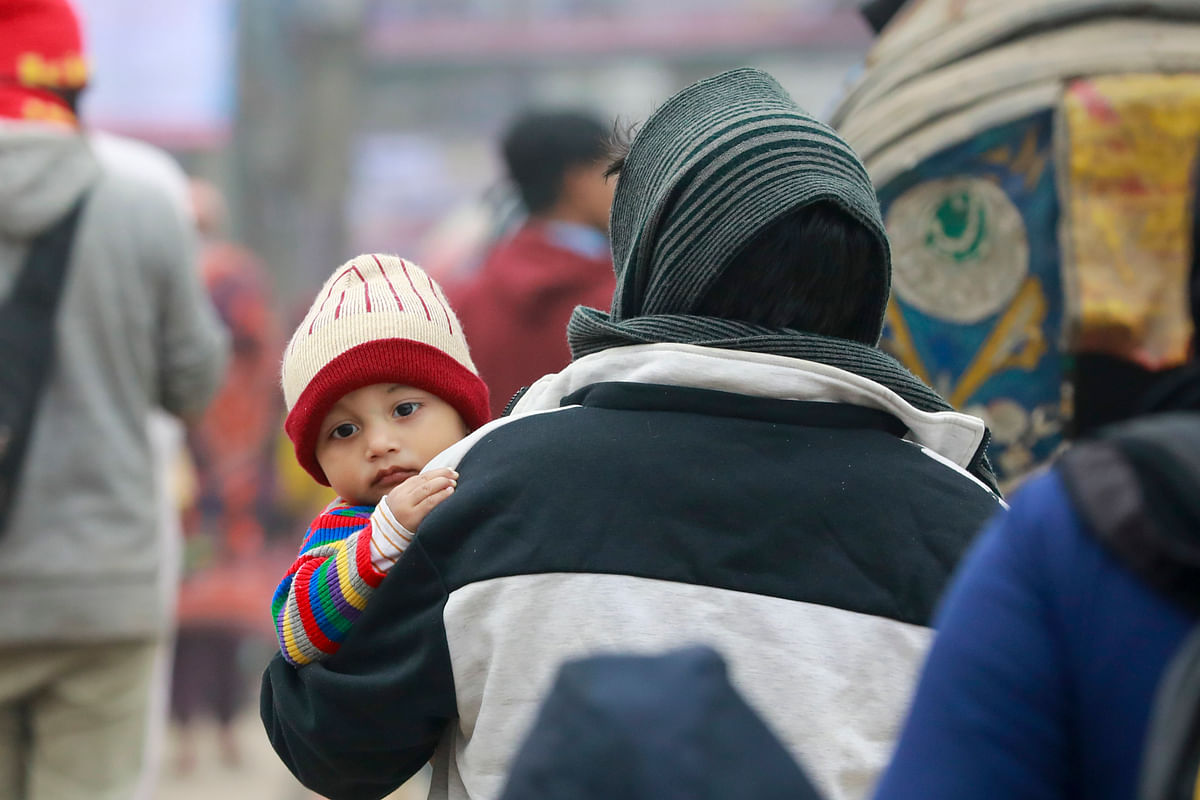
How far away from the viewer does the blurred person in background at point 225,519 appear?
6348mm

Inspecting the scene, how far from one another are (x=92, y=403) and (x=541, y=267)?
3.56ft

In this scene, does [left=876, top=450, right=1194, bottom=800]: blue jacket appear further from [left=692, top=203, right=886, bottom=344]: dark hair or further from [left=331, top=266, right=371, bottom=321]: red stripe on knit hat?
[left=331, top=266, right=371, bottom=321]: red stripe on knit hat

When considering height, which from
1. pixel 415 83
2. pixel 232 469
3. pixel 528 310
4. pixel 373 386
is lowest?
pixel 415 83

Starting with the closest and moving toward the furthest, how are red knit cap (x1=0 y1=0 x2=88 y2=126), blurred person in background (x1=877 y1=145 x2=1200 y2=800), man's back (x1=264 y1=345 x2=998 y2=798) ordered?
blurred person in background (x1=877 y1=145 x2=1200 y2=800), man's back (x1=264 y1=345 x2=998 y2=798), red knit cap (x1=0 y1=0 x2=88 y2=126)

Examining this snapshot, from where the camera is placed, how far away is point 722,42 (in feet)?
54.8

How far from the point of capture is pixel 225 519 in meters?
6.80

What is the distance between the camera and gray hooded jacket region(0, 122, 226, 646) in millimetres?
3123

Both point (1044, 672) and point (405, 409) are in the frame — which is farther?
point (405, 409)

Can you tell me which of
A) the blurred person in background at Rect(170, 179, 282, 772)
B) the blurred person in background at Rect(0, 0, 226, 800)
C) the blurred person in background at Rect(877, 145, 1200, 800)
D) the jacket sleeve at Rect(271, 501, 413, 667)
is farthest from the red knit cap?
the blurred person in background at Rect(170, 179, 282, 772)

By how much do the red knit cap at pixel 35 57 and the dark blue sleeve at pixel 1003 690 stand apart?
8.95 ft

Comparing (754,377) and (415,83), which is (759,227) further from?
(415,83)

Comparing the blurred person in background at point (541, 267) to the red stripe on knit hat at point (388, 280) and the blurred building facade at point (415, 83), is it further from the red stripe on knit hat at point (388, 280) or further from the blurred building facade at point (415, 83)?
the blurred building facade at point (415, 83)

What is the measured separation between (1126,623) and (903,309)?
178 centimetres

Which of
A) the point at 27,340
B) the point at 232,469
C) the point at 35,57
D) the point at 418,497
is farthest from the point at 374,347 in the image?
the point at 232,469
